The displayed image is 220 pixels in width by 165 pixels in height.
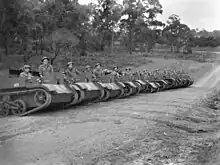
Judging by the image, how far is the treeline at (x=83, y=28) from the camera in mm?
32031

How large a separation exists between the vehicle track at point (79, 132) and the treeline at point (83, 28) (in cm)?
1940

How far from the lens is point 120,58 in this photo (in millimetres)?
53500

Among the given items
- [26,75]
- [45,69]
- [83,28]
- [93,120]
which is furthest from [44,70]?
[83,28]

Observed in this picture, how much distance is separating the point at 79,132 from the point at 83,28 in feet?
114

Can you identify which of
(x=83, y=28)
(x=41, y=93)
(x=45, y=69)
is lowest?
(x=41, y=93)

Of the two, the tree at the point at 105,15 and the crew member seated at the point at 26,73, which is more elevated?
the tree at the point at 105,15

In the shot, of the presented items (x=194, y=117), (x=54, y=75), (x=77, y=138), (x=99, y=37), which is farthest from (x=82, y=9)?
(x=77, y=138)

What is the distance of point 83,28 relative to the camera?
42.6 meters

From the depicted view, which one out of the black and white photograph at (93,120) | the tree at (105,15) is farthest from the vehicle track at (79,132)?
the tree at (105,15)

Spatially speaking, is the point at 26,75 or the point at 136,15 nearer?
the point at 26,75

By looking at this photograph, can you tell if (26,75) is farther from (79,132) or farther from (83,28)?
(83,28)

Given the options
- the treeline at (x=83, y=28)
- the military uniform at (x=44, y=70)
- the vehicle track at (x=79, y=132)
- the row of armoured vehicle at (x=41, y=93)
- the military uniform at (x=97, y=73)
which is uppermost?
the treeline at (x=83, y=28)

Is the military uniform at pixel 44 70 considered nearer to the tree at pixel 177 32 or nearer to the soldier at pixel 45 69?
the soldier at pixel 45 69

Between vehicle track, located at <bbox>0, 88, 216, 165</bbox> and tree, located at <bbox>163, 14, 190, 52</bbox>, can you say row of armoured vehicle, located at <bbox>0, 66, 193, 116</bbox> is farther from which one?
tree, located at <bbox>163, 14, 190, 52</bbox>
